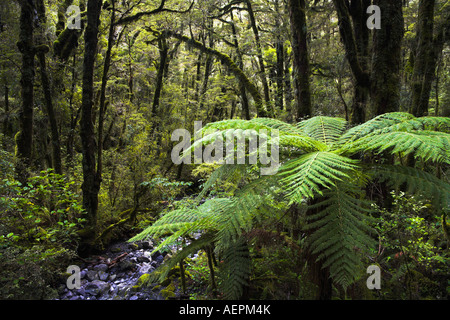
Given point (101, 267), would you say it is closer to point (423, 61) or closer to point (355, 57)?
point (355, 57)

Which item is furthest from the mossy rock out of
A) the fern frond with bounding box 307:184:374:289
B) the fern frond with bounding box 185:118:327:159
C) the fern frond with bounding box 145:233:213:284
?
the fern frond with bounding box 307:184:374:289

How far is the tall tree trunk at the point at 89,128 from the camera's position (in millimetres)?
5398

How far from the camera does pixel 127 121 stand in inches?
358

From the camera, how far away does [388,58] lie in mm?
3143

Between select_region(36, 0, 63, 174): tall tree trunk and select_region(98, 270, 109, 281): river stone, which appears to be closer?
select_region(98, 270, 109, 281): river stone

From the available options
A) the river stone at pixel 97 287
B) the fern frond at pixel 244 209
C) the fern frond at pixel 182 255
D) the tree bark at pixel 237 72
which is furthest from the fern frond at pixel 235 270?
the tree bark at pixel 237 72

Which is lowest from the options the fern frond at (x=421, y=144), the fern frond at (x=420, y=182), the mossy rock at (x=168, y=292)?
the mossy rock at (x=168, y=292)

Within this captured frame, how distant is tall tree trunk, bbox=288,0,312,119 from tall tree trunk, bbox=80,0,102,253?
417cm

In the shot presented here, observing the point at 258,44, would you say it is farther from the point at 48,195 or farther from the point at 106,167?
the point at 48,195

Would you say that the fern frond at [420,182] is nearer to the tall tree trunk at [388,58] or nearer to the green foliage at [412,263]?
the green foliage at [412,263]

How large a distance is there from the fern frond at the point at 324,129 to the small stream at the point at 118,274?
311 cm

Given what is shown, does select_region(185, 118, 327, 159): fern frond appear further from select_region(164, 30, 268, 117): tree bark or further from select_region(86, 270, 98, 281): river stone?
→ select_region(164, 30, 268, 117): tree bark

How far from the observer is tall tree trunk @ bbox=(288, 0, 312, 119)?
4.51 metres

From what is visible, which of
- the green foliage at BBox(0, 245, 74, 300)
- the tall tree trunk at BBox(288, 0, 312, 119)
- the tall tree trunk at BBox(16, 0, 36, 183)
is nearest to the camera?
the green foliage at BBox(0, 245, 74, 300)
